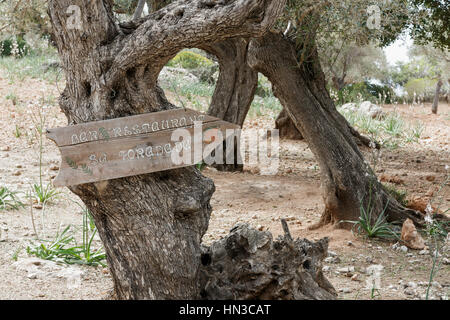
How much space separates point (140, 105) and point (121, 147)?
0.30 meters

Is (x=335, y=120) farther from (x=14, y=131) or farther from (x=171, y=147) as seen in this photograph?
(x=14, y=131)

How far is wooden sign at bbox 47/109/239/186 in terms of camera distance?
286 centimetres

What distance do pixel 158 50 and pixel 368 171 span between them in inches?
123

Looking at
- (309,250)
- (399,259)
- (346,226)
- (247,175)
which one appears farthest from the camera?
(247,175)

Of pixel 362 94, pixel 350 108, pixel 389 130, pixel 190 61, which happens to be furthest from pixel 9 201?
pixel 362 94

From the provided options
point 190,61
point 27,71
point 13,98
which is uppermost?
point 190,61

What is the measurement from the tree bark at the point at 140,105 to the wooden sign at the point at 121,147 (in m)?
0.10

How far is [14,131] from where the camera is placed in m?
9.05

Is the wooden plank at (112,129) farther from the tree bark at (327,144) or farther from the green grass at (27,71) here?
the green grass at (27,71)

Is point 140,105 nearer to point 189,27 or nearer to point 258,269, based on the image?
point 189,27

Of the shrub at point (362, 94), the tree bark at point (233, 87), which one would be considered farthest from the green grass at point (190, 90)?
the tree bark at point (233, 87)

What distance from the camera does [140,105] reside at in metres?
3.03

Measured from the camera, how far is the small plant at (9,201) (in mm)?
5309
